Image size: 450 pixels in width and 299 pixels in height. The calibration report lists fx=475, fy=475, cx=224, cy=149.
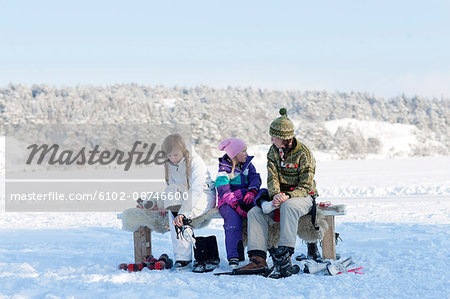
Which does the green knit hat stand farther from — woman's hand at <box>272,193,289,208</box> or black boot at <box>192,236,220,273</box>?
black boot at <box>192,236,220,273</box>

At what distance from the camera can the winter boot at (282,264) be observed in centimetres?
418

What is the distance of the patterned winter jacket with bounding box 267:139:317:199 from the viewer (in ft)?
14.8

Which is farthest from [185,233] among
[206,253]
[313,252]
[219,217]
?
[313,252]

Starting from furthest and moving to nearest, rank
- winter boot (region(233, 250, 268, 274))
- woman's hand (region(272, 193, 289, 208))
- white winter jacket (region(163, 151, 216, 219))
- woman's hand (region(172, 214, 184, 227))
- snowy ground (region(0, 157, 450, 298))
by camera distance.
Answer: white winter jacket (region(163, 151, 216, 219)) < woman's hand (region(172, 214, 184, 227)) < woman's hand (region(272, 193, 289, 208)) < winter boot (region(233, 250, 268, 274)) < snowy ground (region(0, 157, 450, 298))

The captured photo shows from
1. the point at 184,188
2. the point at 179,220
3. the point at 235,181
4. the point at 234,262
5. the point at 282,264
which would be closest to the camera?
the point at 282,264

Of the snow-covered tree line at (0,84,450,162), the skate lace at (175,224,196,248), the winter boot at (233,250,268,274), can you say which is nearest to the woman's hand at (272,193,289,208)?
the winter boot at (233,250,268,274)

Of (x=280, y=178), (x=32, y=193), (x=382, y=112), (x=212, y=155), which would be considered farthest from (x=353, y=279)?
(x=382, y=112)

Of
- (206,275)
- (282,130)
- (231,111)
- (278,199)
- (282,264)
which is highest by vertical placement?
(231,111)

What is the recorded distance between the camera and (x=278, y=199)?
4383mm

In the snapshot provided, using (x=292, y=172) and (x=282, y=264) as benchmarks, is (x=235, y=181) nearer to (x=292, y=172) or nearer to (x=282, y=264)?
(x=292, y=172)

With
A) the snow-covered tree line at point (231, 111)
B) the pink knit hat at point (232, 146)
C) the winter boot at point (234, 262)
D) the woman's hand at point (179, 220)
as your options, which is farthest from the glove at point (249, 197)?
the snow-covered tree line at point (231, 111)

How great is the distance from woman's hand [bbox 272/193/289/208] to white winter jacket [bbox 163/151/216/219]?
0.78 m

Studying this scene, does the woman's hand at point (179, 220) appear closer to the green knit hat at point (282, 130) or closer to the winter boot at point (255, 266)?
the winter boot at point (255, 266)

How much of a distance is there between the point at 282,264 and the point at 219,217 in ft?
3.02
